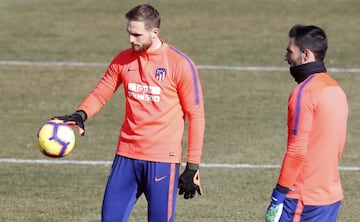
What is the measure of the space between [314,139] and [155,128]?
6.21ft

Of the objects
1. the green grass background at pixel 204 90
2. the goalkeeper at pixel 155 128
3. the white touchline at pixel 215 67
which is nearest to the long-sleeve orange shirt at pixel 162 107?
the goalkeeper at pixel 155 128

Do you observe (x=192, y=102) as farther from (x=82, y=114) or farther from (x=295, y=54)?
(x=295, y=54)

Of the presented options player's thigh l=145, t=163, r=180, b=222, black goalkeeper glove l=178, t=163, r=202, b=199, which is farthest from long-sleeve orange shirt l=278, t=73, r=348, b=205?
player's thigh l=145, t=163, r=180, b=222

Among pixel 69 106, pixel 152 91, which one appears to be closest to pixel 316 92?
pixel 152 91

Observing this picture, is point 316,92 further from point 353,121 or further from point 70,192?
point 353,121

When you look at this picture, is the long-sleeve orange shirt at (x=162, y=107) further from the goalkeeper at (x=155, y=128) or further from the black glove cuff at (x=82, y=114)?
the black glove cuff at (x=82, y=114)

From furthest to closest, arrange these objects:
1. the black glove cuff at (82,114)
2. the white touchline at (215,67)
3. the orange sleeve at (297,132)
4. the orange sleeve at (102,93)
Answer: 1. the white touchline at (215,67)
2. the orange sleeve at (102,93)
3. the black glove cuff at (82,114)
4. the orange sleeve at (297,132)

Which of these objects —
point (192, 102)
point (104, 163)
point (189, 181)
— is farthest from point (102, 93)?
point (104, 163)

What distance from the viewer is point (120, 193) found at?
8828mm

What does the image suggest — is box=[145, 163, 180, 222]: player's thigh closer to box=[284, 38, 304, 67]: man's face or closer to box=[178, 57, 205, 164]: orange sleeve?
box=[178, 57, 205, 164]: orange sleeve

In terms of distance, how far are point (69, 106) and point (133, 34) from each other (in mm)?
8209

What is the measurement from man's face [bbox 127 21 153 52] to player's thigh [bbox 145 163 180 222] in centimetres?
107

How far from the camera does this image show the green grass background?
12195mm

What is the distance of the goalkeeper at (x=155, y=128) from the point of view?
28.8 ft
